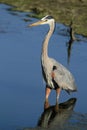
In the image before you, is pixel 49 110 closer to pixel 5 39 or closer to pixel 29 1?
pixel 5 39

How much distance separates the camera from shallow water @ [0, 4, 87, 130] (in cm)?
1252

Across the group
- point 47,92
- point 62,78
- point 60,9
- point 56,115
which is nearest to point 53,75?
point 62,78

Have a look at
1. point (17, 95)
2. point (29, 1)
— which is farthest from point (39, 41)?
point (29, 1)

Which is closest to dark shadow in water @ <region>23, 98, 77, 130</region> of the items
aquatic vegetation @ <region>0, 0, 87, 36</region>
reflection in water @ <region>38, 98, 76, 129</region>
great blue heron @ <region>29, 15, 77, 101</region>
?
reflection in water @ <region>38, 98, 76, 129</region>

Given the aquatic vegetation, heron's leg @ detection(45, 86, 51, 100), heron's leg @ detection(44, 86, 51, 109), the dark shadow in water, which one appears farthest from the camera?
the aquatic vegetation

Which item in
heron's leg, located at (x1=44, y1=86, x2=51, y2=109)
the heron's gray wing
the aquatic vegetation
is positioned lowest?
the aquatic vegetation

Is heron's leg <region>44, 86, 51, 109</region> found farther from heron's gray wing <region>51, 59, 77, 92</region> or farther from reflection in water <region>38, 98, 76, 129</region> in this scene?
heron's gray wing <region>51, 59, 77, 92</region>

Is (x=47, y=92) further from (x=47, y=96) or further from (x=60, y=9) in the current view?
(x=60, y=9)

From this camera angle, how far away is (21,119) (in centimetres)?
1235

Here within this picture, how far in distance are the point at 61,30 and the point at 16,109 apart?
901cm

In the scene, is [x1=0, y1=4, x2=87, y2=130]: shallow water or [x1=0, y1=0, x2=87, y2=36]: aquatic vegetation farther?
[x1=0, y1=0, x2=87, y2=36]: aquatic vegetation

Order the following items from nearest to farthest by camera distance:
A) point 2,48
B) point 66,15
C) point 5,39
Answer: point 2,48 → point 5,39 → point 66,15

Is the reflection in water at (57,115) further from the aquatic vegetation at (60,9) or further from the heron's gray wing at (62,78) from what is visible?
the aquatic vegetation at (60,9)

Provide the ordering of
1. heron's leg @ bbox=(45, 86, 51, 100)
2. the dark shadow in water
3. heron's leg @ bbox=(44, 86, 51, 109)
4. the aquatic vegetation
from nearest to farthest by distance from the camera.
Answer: the dark shadow in water
heron's leg @ bbox=(44, 86, 51, 109)
heron's leg @ bbox=(45, 86, 51, 100)
the aquatic vegetation
